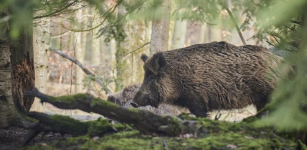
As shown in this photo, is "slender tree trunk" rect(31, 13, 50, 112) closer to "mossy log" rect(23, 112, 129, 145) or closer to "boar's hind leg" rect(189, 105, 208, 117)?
"boar's hind leg" rect(189, 105, 208, 117)

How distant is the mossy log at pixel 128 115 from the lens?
443 centimetres

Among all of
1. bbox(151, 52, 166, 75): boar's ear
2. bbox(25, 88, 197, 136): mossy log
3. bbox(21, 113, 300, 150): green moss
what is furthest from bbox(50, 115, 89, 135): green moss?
bbox(151, 52, 166, 75): boar's ear

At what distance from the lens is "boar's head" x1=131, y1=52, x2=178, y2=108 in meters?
7.45

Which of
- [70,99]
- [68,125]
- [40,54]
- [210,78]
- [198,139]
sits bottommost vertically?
[198,139]

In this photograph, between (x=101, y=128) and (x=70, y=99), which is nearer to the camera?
(x=70, y=99)

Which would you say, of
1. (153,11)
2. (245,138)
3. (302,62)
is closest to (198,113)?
(153,11)

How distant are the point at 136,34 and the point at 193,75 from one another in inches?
212

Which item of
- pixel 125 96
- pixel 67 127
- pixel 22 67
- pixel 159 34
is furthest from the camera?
pixel 159 34

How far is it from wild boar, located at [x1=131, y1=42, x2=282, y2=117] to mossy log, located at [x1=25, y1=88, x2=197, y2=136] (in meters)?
2.59

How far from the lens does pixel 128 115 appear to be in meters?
4.49

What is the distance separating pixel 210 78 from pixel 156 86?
37.5 inches

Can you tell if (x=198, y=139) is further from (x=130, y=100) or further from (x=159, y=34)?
(x=159, y=34)

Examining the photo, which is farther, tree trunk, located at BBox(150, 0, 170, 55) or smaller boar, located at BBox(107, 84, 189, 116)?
tree trunk, located at BBox(150, 0, 170, 55)

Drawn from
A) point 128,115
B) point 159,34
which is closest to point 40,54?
point 159,34
